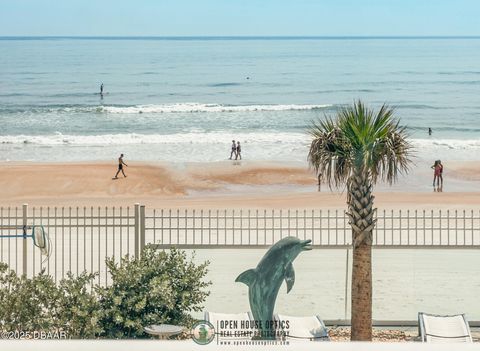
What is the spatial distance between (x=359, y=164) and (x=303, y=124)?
53055 mm

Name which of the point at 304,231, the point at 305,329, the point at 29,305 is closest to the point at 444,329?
the point at 305,329

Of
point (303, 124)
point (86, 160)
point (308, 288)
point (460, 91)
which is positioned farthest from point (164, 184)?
point (460, 91)

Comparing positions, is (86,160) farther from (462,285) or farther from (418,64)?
(418,64)

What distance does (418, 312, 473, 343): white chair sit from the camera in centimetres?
1411

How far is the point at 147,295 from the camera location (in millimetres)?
13727

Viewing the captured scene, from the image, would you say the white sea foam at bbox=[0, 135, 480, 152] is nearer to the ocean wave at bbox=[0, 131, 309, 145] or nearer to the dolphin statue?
the ocean wave at bbox=[0, 131, 309, 145]

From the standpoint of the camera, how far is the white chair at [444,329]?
1411 centimetres

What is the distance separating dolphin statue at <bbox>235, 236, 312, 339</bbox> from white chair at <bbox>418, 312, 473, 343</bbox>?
2278mm

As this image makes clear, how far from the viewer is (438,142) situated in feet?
183

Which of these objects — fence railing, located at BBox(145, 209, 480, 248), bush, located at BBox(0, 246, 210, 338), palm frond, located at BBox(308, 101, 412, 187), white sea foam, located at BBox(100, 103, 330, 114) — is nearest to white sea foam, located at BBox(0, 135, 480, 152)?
white sea foam, located at BBox(100, 103, 330, 114)

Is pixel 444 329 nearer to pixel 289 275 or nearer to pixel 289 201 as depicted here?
pixel 289 275

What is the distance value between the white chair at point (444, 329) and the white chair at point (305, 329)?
140cm

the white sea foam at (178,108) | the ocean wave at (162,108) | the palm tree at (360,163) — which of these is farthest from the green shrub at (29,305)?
the white sea foam at (178,108)

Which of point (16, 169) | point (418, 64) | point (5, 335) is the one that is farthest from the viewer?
point (418, 64)
